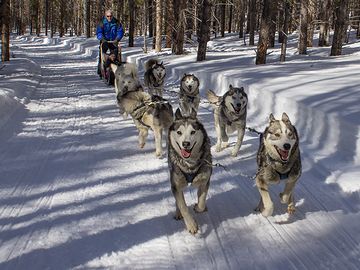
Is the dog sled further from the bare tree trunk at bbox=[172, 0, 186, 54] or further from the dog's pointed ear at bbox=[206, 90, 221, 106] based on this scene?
the dog's pointed ear at bbox=[206, 90, 221, 106]

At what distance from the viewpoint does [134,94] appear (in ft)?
20.8

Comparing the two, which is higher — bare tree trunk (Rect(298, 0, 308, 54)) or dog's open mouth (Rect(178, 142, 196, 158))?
bare tree trunk (Rect(298, 0, 308, 54))

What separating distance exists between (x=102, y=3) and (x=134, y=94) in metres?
30.2

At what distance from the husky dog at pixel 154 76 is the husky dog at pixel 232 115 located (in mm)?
3387

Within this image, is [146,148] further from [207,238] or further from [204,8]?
[204,8]

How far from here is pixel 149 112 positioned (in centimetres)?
600

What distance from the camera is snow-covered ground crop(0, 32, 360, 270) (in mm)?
3217

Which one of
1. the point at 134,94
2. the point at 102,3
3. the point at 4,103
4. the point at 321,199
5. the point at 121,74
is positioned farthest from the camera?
the point at 102,3

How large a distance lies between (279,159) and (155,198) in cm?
147

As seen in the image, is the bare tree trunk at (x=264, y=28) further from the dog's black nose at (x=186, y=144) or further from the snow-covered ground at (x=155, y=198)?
the dog's black nose at (x=186, y=144)

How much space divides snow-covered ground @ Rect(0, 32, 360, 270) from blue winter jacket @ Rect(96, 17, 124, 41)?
15.4 ft

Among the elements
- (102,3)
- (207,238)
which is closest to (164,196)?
(207,238)

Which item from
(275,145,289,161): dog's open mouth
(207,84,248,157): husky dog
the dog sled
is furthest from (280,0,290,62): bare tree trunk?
(275,145,289,161): dog's open mouth

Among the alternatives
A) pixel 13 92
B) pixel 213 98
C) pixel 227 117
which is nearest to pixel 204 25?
pixel 13 92
